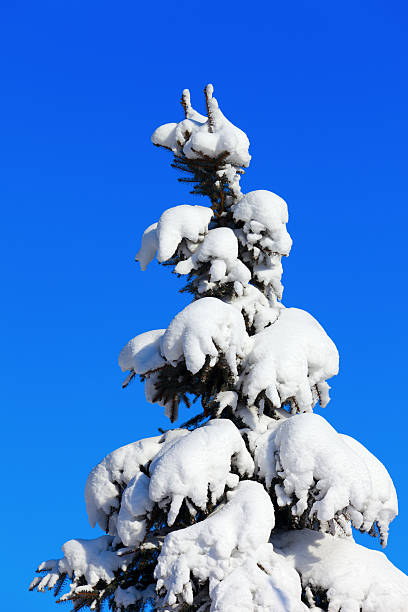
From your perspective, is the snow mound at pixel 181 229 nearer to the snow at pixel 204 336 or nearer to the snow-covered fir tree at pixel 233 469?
the snow-covered fir tree at pixel 233 469

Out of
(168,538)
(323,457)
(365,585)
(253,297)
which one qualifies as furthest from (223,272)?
(365,585)

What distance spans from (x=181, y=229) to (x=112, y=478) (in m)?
3.28

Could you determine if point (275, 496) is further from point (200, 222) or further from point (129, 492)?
point (200, 222)

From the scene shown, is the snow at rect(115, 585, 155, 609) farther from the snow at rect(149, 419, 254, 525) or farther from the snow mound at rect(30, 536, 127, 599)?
the snow at rect(149, 419, 254, 525)

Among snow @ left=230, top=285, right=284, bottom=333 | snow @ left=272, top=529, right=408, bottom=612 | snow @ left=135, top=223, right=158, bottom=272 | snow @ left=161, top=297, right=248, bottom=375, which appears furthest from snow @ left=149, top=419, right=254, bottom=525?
snow @ left=135, top=223, right=158, bottom=272

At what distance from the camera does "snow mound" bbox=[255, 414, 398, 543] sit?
6406mm

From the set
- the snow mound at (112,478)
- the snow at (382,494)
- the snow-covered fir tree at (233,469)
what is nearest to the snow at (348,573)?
the snow-covered fir tree at (233,469)

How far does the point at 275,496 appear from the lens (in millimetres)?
7324

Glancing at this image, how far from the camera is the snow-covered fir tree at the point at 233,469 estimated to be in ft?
20.5

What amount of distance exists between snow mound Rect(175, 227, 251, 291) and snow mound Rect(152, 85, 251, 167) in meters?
1.40

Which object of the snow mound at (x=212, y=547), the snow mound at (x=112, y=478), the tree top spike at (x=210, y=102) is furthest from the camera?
the tree top spike at (x=210, y=102)

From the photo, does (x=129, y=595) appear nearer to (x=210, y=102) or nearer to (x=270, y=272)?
(x=270, y=272)

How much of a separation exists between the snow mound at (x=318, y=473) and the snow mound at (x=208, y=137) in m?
4.13

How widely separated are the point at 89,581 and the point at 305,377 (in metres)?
3.32
